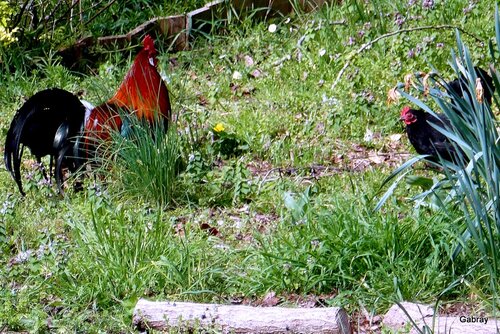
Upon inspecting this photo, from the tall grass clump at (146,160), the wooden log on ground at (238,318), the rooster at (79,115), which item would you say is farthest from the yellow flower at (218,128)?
the wooden log on ground at (238,318)

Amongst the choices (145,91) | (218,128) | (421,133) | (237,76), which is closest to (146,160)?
(145,91)

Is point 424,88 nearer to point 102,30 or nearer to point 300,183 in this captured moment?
point 300,183

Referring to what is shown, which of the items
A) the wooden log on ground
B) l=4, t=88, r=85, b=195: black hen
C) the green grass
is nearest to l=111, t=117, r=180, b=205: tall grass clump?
the green grass

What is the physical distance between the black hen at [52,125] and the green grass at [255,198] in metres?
0.24

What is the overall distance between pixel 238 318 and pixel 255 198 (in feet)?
5.60

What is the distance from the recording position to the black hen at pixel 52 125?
549cm

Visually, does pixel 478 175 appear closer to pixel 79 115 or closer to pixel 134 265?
pixel 134 265

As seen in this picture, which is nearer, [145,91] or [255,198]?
[255,198]

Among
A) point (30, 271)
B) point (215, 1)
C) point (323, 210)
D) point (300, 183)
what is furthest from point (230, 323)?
point (215, 1)

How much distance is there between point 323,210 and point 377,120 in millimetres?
1722

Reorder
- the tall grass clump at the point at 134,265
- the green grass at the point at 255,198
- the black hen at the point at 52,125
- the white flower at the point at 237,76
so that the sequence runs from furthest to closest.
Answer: the white flower at the point at 237,76, the black hen at the point at 52,125, the tall grass clump at the point at 134,265, the green grass at the point at 255,198

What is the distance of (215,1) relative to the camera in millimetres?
7785

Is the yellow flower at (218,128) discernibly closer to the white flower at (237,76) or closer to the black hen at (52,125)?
the black hen at (52,125)

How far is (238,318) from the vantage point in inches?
145
